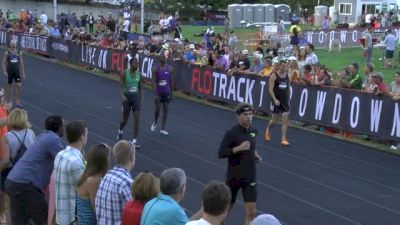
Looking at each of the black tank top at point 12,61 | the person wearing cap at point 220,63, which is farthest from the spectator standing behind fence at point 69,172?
the person wearing cap at point 220,63

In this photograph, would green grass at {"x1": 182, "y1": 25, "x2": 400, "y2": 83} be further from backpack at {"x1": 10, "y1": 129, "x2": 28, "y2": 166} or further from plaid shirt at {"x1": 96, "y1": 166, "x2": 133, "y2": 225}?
plaid shirt at {"x1": 96, "y1": 166, "x2": 133, "y2": 225}

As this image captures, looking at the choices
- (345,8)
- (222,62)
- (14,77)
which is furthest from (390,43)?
(345,8)

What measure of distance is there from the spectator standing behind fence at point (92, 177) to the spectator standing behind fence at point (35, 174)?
1010 mm

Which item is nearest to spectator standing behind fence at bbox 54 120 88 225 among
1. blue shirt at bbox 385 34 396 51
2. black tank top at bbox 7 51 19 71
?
black tank top at bbox 7 51 19 71

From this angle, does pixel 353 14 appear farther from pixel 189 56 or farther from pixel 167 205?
pixel 167 205

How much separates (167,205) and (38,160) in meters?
2.30

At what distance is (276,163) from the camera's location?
47.0 feet

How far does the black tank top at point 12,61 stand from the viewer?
19625mm

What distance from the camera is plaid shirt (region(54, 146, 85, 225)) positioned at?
274 inches

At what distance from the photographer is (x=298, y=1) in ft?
254

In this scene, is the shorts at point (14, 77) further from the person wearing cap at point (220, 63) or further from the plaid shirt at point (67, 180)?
the plaid shirt at point (67, 180)

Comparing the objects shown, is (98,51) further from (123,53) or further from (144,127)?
(144,127)

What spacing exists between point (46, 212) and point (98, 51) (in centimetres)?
2235

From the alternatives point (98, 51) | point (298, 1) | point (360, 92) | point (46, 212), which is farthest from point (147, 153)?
point (298, 1)
